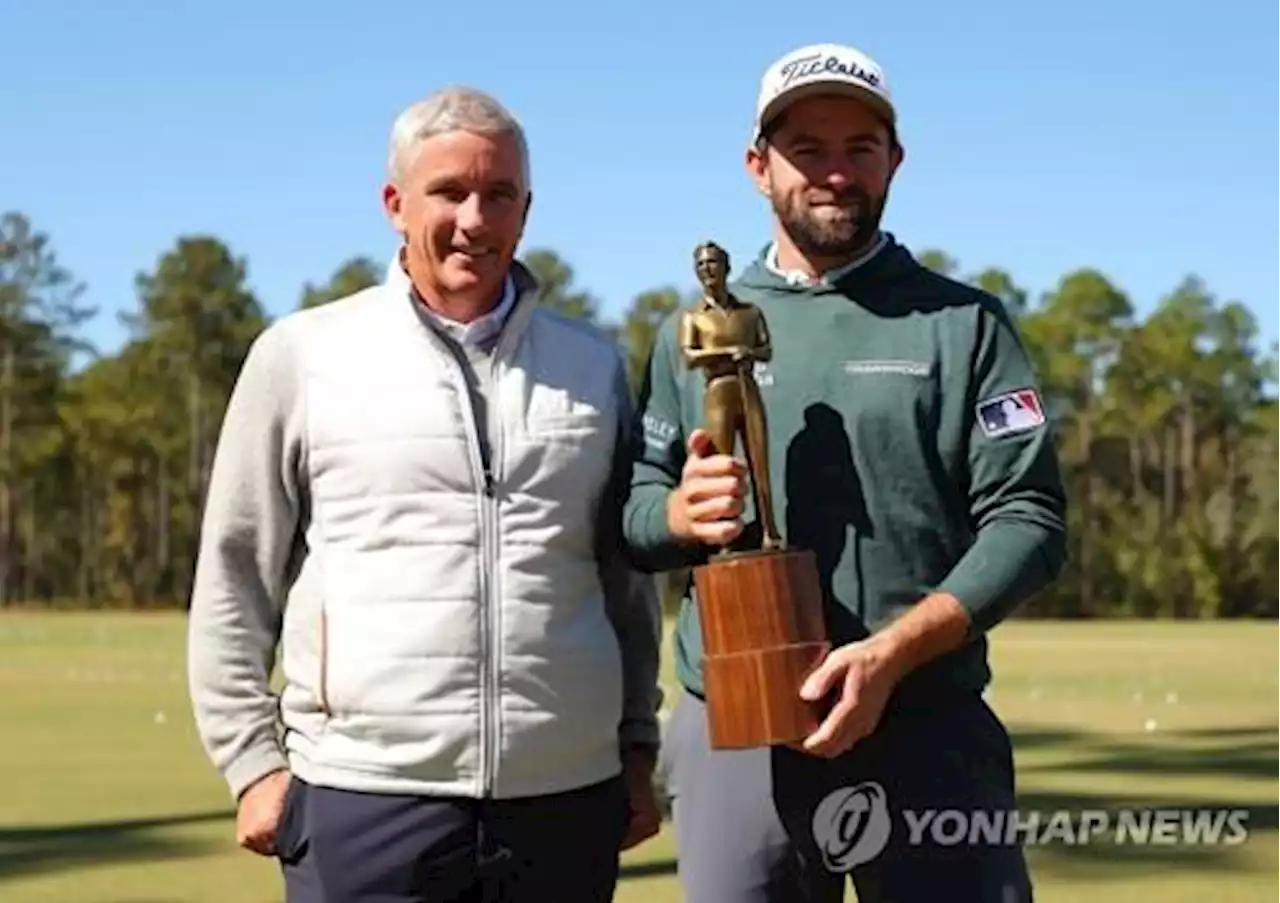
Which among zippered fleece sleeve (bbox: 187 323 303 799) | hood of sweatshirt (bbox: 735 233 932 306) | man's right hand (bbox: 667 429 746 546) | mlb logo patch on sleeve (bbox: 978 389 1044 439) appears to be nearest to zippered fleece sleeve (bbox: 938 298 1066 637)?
mlb logo patch on sleeve (bbox: 978 389 1044 439)

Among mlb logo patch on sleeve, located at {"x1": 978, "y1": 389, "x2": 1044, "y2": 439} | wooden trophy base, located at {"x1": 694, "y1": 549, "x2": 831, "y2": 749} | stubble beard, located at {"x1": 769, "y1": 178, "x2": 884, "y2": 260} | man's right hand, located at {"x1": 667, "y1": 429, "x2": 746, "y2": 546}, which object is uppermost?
stubble beard, located at {"x1": 769, "y1": 178, "x2": 884, "y2": 260}

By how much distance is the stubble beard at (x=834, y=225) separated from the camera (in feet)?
12.1

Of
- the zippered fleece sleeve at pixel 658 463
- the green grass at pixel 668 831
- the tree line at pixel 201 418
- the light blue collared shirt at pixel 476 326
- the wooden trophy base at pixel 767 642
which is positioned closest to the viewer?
the wooden trophy base at pixel 767 642

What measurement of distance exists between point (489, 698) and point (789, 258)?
0.93 m

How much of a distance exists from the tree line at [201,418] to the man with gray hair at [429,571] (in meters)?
60.9

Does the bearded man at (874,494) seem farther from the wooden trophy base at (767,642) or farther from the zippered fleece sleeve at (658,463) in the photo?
the wooden trophy base at (767,642)

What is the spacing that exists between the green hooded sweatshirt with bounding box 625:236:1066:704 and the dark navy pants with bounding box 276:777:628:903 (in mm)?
458

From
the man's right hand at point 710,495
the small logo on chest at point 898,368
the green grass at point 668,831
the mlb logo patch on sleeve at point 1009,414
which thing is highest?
the small logo on chest at point 898,368

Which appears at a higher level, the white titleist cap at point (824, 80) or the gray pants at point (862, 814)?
the white titleist cap at point (824, 80)

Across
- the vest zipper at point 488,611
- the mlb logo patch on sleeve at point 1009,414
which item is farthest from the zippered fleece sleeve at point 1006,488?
the vest zipper at point 488,611

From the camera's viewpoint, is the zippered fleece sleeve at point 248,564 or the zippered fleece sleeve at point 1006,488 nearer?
the zippered fleece sleeve at point 1006,488

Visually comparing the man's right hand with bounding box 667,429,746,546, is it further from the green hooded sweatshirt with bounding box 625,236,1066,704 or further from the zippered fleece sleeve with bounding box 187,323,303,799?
the zippered fleece sleeve with bounding box 187,323,303,799

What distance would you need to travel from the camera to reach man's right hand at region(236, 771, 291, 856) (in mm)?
3801

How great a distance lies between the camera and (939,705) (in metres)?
3.70
